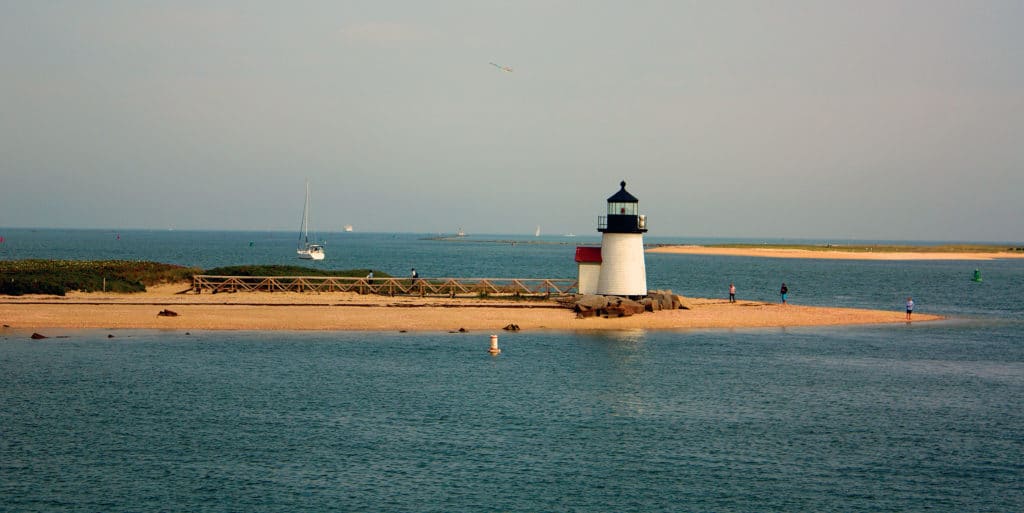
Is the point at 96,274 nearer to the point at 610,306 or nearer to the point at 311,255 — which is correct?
the point at 610,306

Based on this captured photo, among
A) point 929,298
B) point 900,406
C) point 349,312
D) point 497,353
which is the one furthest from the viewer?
point 929,298

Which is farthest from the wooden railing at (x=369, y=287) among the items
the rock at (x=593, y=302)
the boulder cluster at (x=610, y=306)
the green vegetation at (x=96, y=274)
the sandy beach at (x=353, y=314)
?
the rock at (x=593, y=302)

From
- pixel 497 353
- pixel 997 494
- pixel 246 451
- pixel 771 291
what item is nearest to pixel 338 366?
pixel 497 353

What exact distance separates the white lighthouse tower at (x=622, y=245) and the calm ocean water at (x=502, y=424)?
7896 mm

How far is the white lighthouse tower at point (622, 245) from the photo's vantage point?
2058 inches

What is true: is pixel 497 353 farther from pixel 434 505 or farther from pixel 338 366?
pixel 434 505

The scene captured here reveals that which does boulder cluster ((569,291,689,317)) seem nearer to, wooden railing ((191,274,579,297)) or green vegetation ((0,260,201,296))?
wooden railing ((191,274,579,297))

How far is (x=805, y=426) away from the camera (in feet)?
91.4

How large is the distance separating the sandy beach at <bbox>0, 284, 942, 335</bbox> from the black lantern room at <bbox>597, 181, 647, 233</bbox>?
5.27 m

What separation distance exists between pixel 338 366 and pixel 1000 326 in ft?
138

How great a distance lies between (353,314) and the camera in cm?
5209

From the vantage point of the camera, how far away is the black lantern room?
5219 cm

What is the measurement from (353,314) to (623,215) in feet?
54.6

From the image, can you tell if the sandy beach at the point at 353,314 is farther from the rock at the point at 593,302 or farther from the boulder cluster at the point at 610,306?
the rock at the point at 593,302
